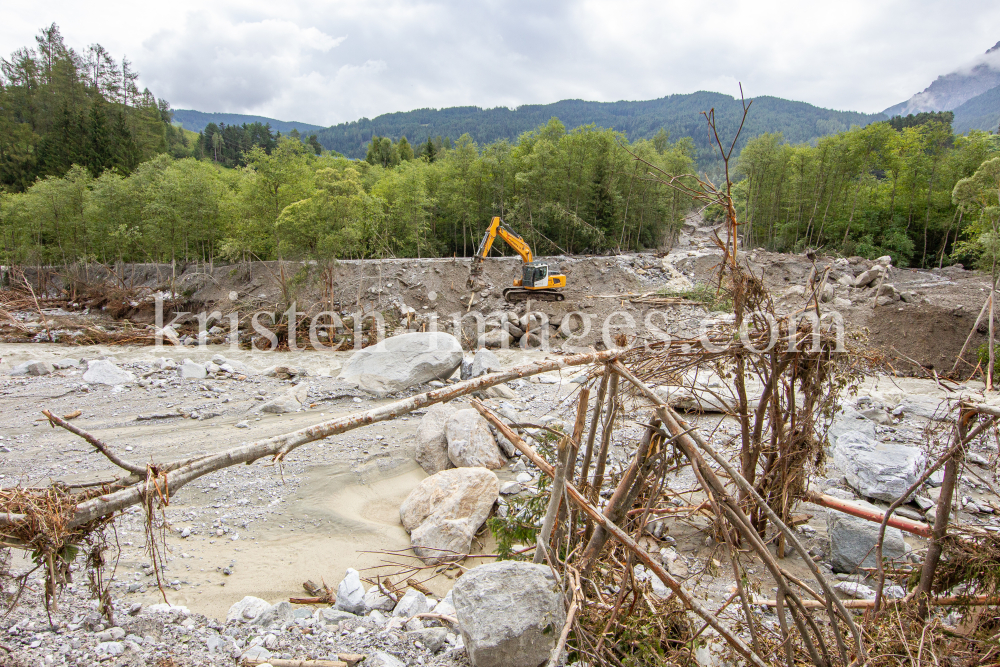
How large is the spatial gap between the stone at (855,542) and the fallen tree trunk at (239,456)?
3.21 meters

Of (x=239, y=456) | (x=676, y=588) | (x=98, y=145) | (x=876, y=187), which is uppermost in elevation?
(x=98, y=145)

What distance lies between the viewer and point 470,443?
555cm

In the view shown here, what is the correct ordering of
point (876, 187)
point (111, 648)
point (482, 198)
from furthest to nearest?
point (876, 187)
point (482, 198)
point (111, 648)

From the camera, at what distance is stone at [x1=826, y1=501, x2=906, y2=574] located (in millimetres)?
3629

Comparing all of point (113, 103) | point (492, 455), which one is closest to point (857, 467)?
point (492, 455)

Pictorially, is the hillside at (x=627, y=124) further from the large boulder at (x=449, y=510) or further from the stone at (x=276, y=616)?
the stone at (x=276, y=616)

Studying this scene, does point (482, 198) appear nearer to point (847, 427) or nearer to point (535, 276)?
point (535, 276)

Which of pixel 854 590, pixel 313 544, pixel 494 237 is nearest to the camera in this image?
pixel 854 590

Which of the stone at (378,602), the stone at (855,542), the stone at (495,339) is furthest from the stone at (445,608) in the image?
the stone at (495,339)

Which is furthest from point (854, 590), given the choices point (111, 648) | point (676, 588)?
point (111, 648)

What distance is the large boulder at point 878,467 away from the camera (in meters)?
4.46

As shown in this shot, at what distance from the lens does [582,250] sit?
77.7 feet

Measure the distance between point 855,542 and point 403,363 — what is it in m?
6.46

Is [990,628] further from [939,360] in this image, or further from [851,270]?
[851,270]
